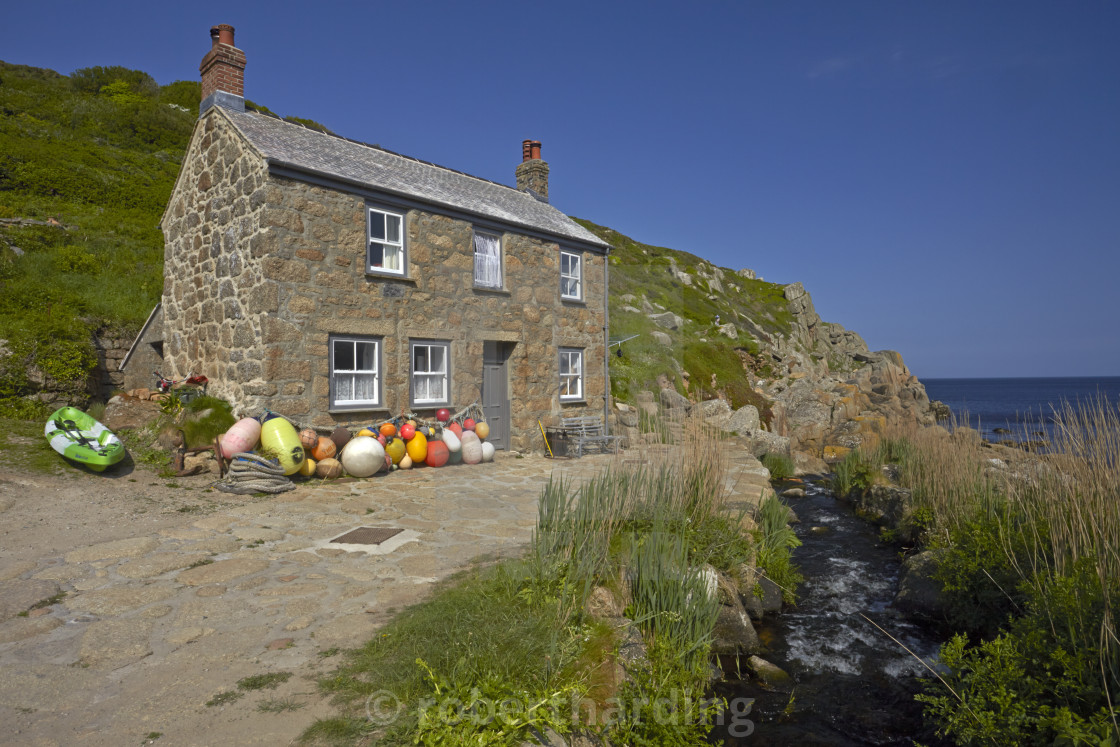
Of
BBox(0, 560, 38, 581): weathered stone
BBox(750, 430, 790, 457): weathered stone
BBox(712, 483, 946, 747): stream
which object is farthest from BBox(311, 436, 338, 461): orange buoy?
BBox(750, 430, 790, 457): weathered stone

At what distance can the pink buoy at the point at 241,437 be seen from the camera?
29.0ft

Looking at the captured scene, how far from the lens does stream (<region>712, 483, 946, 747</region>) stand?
4.40 m

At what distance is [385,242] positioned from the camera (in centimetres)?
1114

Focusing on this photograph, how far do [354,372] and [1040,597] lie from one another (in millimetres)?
9710

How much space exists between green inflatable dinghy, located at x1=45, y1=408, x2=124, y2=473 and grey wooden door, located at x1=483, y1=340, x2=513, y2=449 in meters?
6.50

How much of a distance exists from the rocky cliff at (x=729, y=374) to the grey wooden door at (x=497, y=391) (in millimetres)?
3034

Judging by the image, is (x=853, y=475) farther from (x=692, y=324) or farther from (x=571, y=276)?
(x=692, y=324)

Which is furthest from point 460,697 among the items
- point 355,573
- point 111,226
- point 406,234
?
point 111,226

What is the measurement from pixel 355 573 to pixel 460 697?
2.61 meters

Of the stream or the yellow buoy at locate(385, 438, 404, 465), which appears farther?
the yellow buoy at locate(385, 438, 404, 465)

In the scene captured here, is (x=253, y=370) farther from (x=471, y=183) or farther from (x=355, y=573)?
(x=471, y=183)

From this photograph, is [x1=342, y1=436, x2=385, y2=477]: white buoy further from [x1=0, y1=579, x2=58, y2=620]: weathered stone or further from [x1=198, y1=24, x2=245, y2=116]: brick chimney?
[x1=198, y1=24, x2=245, y2=116]: brick chimney

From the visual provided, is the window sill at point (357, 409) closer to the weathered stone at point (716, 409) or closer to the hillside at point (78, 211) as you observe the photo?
the hillside at point (78, 211)

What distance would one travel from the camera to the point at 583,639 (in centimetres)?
398
